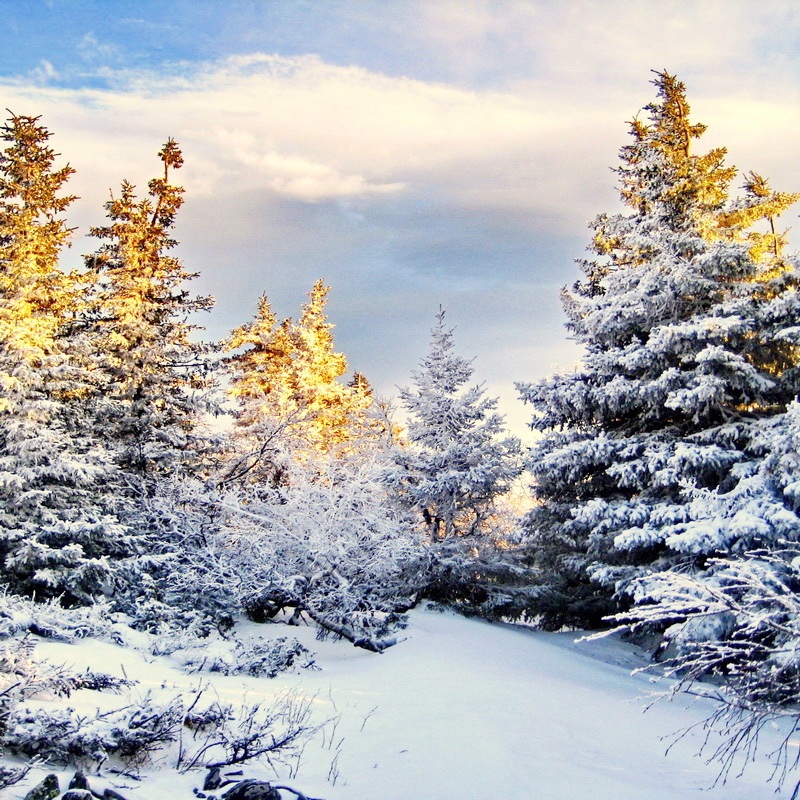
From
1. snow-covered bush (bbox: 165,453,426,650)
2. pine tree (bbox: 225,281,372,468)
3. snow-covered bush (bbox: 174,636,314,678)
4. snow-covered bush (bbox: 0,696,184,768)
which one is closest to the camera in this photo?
snow-covered bush (bbox: 0,696,184,768)

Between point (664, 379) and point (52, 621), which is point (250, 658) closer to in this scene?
point (52, 621)

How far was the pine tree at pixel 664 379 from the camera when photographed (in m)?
10.7

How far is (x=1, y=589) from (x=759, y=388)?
584 inches

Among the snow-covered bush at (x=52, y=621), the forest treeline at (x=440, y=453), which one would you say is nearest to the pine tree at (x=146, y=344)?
the forest treeline at (x=440, y=453)

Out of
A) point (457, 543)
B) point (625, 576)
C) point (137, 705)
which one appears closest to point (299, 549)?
point (457, 543)

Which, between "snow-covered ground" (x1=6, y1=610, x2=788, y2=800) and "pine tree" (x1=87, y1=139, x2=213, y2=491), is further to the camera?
"pine tree" (x1=87, y1=139, x2=213, y2=491)

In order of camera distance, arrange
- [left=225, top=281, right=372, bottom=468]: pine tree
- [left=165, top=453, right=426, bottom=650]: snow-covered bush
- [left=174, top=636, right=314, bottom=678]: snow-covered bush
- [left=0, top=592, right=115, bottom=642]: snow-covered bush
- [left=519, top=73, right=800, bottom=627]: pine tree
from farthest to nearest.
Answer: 1. [left=225, top=281, right=372, bottom=468]: pine tree
2. [left=165, top=453, right=426, bottom=650]: snow-covered bush
3. [left=519, top=73, right=800, bottom=627]: pine tree
4. [left=174, top=636, right=314, bottom=678]: snow-covered bush
5. [left=0, top=592, right=115, bottom=642]: snow-covered bush

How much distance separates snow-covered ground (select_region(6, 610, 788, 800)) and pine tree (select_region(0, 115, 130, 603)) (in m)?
4.96

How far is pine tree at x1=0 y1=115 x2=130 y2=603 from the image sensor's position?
12672 millimetres

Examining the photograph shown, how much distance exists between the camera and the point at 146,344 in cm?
1659

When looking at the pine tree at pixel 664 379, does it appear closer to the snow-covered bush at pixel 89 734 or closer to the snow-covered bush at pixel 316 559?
the snow-covered bush at pixel 316 559

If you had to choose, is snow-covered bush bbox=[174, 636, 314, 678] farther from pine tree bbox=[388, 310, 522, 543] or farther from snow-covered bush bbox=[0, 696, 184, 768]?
pine tree bbox=[388, 310, 522, 543]

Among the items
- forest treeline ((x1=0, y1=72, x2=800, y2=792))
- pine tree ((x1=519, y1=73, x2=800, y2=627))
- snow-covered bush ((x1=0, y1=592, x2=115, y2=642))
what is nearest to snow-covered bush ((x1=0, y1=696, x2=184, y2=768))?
snow-covered bush ((x1=0, y1=592, x2=115, y2=642))

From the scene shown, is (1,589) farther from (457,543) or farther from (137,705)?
(457,543)
